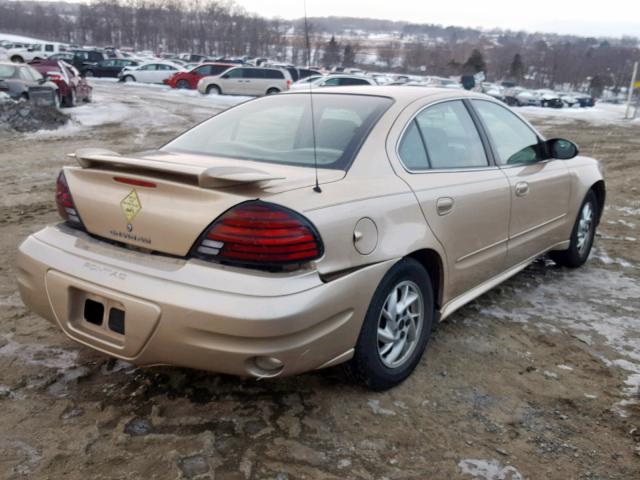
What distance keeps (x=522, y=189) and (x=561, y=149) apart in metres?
0.75

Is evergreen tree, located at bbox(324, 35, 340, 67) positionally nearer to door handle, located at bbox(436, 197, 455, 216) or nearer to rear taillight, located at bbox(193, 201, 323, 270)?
door handle, located at bbox(436, 197, 455, 216)

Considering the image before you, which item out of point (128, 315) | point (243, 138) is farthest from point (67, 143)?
point (128, 315)

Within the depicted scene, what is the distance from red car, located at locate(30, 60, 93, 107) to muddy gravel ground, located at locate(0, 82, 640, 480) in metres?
17.1

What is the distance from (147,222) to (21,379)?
123cm

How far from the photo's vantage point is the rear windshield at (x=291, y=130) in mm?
3016

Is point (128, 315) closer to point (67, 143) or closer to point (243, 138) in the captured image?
point (243, 138)

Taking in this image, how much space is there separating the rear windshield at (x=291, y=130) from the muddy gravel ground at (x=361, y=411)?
1144 millimetres

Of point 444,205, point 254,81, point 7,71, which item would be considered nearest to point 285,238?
point 444,205

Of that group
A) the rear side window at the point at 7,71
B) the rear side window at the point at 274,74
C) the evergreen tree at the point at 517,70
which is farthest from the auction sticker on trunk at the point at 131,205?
the evergreen tree at the point at 517,70

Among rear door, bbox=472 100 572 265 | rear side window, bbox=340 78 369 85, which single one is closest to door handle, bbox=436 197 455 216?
rear door, bbox=472 100 572 265

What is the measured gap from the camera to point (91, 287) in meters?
2.53

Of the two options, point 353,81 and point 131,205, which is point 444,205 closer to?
point 131,205

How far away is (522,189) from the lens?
3.93m

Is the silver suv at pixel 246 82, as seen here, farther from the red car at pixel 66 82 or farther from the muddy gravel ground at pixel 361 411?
the muddy gravel ground at pixel 361 411
